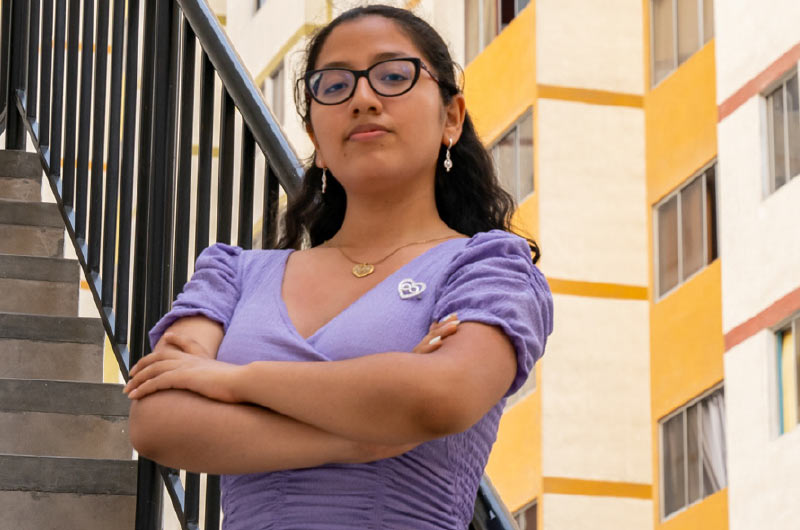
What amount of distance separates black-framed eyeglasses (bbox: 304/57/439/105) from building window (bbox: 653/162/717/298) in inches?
680

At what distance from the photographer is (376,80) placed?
2.65 metres

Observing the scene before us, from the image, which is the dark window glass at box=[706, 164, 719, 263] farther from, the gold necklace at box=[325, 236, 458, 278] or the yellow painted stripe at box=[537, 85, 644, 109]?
the gold necklace at box=[325, 236, 458, 278]

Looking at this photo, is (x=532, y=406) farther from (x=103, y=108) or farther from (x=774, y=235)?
(x=103, y=108)

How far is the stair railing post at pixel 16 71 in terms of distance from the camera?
217 inches

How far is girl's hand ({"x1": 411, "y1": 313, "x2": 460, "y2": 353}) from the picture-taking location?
240 cm

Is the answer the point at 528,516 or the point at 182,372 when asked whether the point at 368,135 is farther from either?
the point at 528,516

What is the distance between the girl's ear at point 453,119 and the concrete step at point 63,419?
5.34ft

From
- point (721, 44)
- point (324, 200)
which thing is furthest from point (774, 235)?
point (324, 200)

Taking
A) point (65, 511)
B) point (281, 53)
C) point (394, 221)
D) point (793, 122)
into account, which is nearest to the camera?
point (394, 221)

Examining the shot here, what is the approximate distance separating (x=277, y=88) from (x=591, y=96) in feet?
24.0

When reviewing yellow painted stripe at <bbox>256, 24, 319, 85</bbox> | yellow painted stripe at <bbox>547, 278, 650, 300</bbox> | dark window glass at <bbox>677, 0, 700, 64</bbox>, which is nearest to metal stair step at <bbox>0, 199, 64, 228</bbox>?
yellow painted stripe at <bbox>547, 278, 650, 300</bbox>

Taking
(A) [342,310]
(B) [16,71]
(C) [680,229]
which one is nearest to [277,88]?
(C) [680,229]

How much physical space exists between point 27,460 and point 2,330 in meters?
0.72

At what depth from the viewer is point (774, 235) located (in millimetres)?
18172
